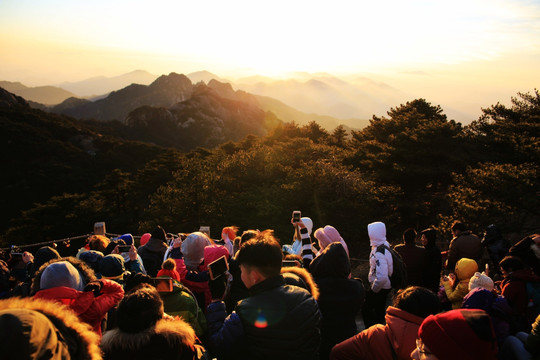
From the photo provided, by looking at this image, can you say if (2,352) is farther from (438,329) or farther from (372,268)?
(372,268)

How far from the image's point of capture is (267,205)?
55.9 feet

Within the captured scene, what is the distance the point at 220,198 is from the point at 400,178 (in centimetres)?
1004

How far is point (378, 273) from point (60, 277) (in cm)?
345

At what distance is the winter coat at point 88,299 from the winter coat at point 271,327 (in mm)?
1178

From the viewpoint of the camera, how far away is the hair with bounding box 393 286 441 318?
7.75ft

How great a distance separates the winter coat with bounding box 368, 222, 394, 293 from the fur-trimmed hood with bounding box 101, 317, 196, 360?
2887 millimetres

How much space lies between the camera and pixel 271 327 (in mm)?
2229

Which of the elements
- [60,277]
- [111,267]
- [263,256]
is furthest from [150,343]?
[111,267]

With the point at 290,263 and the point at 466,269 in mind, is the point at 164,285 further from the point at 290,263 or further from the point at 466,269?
the point at 466,269

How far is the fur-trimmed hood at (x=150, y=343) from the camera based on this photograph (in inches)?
83.6

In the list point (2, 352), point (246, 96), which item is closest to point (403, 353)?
point (2, 352)

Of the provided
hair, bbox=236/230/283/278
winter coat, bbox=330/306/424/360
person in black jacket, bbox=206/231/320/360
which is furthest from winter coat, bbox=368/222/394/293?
hair, bbox=236/230/283/278

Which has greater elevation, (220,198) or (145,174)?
(220,198)

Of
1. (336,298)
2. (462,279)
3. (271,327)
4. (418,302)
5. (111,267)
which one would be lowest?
(462,279)
